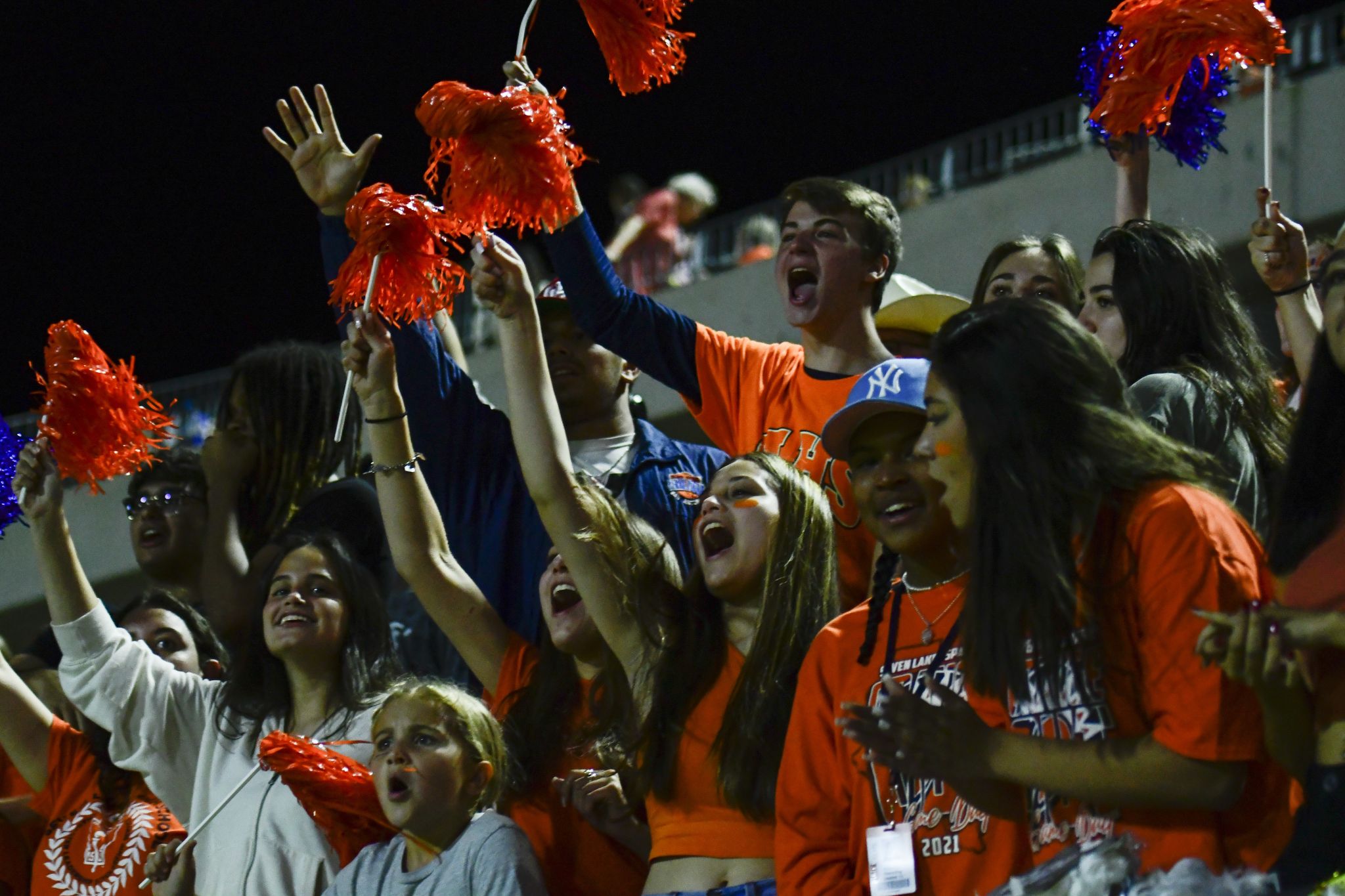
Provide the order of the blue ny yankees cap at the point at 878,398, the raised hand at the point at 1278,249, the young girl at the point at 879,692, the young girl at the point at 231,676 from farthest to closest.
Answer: the young girl at the point at 231,676
the raised hand at the point at 1278,249
the blue ny yankees cap at the point at 878,398
the young girl at the point at 879,692

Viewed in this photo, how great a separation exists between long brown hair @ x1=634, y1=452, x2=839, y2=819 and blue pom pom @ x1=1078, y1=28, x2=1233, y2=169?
102 cm

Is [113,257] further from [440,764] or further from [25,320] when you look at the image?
[440,764]

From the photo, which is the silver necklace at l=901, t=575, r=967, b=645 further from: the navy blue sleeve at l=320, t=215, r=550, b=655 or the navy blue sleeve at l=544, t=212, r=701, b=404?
the navy blue sleeve at l=320, t=215, r=550, b=655

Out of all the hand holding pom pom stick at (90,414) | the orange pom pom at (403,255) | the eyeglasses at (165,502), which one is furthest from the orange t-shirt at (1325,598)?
the eyeglasses at (165,502)

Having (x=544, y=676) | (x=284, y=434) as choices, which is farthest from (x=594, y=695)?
(x=284, y=434)

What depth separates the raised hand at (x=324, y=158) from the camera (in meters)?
3.75

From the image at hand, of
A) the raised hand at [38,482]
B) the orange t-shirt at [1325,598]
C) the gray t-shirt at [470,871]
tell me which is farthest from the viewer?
the raised hand at [38,482]

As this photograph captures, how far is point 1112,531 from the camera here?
2098 millimetres

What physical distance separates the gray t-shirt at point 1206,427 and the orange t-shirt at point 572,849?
3.78 ft

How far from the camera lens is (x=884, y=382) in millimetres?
2854

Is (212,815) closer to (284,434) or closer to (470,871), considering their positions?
(470,871)

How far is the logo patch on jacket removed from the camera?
149 inches

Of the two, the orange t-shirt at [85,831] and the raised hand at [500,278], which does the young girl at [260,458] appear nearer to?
the orange t-shirt at [85,831]

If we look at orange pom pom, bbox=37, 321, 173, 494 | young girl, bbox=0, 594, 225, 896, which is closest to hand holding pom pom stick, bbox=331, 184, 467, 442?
orange pom pom, bbox=37, 321, 173, 494
